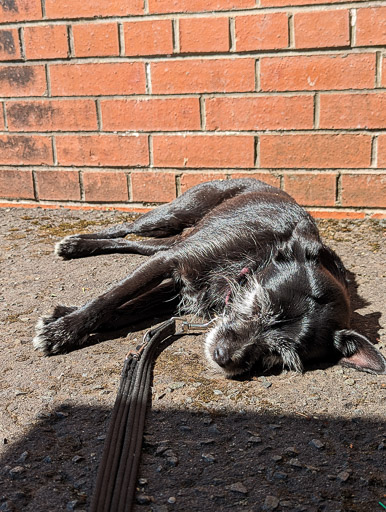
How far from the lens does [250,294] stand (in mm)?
2867

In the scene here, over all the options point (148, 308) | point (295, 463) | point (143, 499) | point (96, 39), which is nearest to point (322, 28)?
point (96, 39)

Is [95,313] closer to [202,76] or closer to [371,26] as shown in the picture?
[202,76]

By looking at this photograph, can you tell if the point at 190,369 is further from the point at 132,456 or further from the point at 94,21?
the point at 94,21

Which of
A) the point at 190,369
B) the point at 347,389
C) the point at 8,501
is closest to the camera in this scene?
the point at 8,501

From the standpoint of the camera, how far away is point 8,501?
176cm

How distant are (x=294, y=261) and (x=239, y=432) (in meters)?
0.99

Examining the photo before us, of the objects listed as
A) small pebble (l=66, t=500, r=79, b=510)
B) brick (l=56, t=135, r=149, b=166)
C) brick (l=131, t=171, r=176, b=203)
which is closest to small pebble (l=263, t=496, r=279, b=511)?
small pebble (l=66, t=500, r=79, b=510)

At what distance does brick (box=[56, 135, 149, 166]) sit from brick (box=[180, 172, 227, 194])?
1.17 feet

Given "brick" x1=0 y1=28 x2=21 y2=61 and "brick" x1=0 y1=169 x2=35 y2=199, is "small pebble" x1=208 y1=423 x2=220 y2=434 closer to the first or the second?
"brick" x1=0 y1=169 x2=35 y2=199

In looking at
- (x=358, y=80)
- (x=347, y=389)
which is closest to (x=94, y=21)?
(x=358, y=80)

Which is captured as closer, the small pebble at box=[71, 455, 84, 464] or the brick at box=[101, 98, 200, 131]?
the small pebble at box=[71, 455, 84, 464]

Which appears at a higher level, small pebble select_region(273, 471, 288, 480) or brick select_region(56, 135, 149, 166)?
brick select_region(56, 135, 149, 166)

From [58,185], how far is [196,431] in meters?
3.40

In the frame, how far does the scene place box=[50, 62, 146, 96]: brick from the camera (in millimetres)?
4609
